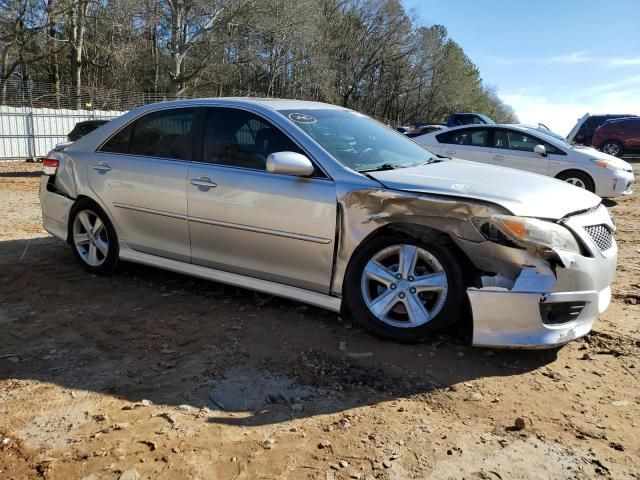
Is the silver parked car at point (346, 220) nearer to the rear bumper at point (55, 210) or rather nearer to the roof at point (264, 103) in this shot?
the roof at point (264, 103)

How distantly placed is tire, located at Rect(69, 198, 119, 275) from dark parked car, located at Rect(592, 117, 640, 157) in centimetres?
2022

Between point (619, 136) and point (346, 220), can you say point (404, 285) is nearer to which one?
point (346, 220)

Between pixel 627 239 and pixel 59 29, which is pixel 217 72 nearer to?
pixel 59 29

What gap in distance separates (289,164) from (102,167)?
2143 mm

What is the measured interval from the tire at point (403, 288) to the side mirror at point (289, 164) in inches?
26.0

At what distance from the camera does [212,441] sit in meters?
2.58

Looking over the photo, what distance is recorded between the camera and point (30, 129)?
19641 mm

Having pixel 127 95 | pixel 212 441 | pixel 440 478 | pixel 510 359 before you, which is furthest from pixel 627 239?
pixel 127 95

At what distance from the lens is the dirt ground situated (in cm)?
245

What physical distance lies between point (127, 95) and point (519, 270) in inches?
978

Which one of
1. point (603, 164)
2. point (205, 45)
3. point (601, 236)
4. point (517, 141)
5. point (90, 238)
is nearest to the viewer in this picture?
point (601, 236)

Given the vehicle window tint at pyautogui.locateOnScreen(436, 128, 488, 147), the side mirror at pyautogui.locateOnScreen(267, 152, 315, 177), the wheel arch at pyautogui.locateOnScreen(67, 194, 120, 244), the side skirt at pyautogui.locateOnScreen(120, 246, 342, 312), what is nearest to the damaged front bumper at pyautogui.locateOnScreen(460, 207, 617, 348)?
the side skirt at pyautogui.locateOnScreen(120, 246, 342, 312)

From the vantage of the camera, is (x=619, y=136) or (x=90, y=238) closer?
(x=90, y=238)

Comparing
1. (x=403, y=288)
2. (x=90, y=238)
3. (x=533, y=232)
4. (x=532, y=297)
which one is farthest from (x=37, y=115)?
(x=532, y=297)
